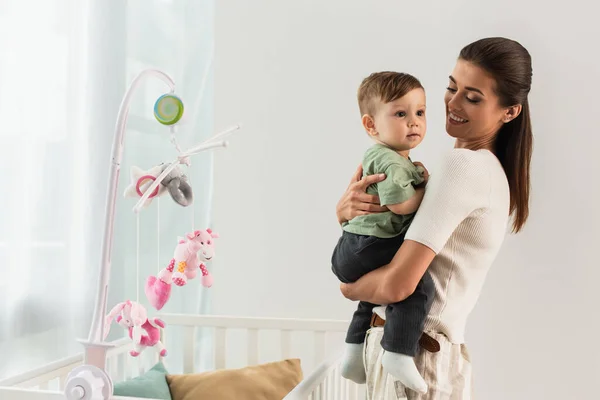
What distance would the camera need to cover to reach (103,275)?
4.01 feet

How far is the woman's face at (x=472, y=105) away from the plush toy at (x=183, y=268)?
53 cm

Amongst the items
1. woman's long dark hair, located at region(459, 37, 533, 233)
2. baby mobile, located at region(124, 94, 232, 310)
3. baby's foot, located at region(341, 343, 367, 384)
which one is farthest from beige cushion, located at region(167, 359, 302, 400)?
woman's long dark hair, located at region(459, 37, 533, 233)

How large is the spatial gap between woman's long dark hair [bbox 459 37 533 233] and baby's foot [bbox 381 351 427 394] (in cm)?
43

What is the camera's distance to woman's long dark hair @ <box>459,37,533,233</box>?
4.30 ft

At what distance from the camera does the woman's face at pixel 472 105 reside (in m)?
1.33

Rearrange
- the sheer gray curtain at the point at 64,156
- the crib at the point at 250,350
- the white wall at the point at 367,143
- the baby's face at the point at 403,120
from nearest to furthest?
the baby's face at the point at 403,120 → the crib at the point at 250,350 → the sheer gray curtain at the point at 64,156 → the white wall at the point at 367,143

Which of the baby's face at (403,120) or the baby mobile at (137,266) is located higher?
the baby's face at (403,120)

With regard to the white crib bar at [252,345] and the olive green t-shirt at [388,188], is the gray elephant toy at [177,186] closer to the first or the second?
the olive green t-shirt at [388,188]

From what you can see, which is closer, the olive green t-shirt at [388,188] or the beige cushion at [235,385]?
the olive green t-shirt at [388,188]

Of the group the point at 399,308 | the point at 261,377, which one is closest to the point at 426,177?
the point at 399,308

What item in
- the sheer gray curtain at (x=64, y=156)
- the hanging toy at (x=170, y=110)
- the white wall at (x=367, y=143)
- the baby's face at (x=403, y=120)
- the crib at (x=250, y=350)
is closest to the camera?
the hanging toy at (x=170, y=110)

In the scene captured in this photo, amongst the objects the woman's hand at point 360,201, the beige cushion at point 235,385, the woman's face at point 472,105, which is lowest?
the beige cushion at point 235,385

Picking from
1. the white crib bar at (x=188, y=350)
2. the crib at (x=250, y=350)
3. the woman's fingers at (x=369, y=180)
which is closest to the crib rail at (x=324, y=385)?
the crib at (x=250, y=350)

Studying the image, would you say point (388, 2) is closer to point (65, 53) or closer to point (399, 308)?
point (65, 53)
